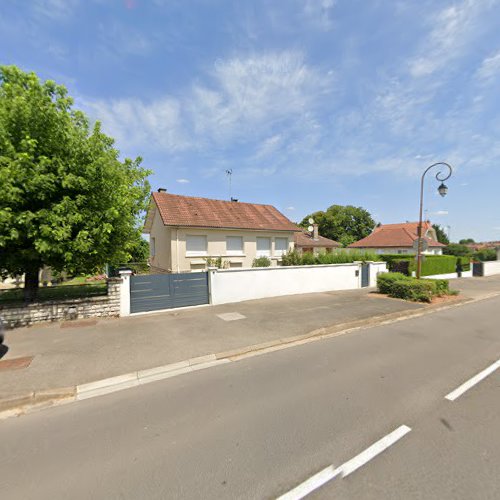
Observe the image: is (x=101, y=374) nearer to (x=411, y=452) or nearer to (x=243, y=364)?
(x=243, y=364)

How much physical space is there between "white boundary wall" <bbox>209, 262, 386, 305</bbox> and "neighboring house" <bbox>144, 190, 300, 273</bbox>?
611 cm

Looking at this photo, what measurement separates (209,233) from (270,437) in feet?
50.0

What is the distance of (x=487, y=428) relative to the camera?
3098mm

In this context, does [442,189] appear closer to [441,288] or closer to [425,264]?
[441,288]

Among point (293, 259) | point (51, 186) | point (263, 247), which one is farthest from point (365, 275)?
point (51, 186)

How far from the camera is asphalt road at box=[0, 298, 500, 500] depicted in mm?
2361

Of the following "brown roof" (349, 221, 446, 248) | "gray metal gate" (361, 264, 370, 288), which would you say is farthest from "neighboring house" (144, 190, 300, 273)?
"brown roof" (349, 221, 446, 248)

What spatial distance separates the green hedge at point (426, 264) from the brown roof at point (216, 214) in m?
7.90

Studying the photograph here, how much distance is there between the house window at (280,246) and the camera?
20.3 meters

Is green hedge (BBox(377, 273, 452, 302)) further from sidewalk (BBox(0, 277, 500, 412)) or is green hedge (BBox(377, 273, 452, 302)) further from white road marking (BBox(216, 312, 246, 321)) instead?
white road marking (BBox(216, 312, 246, 321))

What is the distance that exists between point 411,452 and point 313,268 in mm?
10829

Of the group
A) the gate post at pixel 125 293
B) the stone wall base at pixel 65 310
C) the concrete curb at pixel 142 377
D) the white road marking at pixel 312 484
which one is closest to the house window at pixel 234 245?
the gate post at pixel 125 293

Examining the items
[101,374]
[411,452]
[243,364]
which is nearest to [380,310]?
[243,364]

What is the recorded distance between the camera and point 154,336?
655 cm
